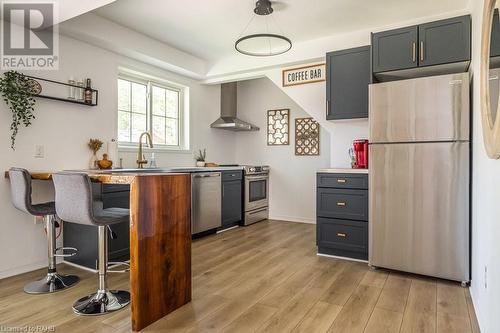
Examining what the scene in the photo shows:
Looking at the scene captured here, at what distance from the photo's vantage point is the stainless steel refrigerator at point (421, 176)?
2.57 metres

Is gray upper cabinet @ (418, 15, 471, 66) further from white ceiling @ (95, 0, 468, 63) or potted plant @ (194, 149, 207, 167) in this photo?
potted plant @ (194, 149, 207, 167)

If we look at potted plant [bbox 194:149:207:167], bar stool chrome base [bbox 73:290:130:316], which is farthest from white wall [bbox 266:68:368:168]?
bar stool chrome base [bbox 73:290:130:316]

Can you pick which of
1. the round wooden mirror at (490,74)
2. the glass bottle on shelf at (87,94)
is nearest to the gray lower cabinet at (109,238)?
the glass bottle on shelf at (87,94)

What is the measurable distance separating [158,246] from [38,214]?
1136mm

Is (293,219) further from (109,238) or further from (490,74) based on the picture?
(490,74)

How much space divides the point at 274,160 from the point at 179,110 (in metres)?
1.87

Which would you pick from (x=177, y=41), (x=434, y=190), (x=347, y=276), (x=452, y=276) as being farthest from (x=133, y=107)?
(x=452, y=276)

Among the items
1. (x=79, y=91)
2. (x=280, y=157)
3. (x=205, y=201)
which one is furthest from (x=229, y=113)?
(x=79, y=91)

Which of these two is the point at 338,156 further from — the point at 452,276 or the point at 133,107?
the point at 133,107

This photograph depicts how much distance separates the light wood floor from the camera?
1933mm

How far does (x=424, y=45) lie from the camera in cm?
287

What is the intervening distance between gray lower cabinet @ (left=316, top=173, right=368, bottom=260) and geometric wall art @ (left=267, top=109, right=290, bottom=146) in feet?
7.07

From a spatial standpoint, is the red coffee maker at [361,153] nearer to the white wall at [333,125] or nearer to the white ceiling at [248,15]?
the white wall at [333,125]

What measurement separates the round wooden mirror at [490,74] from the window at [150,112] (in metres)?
3.71
